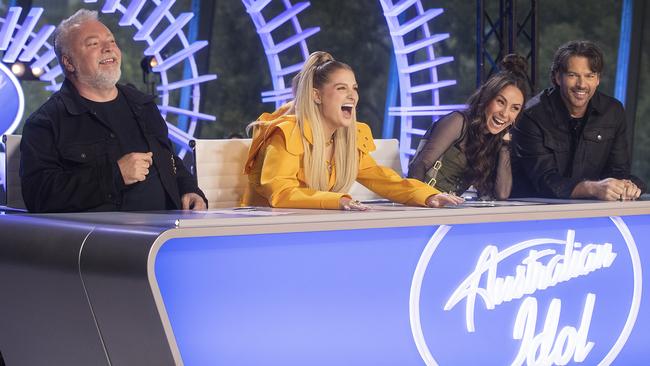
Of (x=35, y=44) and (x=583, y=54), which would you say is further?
(x=35, y=44)

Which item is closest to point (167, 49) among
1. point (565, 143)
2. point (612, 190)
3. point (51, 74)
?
point (51, 74)

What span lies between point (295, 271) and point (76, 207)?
1.09 metres

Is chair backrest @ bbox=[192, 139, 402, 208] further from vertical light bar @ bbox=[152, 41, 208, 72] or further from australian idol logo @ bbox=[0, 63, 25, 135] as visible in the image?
vertical light bar @ bbox=[152, 41, 208, 72]

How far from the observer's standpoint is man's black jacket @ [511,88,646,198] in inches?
162

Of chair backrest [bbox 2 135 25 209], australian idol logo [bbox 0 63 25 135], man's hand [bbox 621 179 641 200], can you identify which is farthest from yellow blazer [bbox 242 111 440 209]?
australian idol logo [bbox 0 63 25 135]

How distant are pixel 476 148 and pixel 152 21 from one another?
366cm

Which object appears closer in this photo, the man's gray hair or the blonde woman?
the blonde woman

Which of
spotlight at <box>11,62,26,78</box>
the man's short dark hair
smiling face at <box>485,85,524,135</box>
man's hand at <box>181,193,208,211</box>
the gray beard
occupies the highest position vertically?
the man's short dark hair

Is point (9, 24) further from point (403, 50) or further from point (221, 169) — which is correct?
point (221, 169)

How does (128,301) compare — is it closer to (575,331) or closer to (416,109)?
(575,331)

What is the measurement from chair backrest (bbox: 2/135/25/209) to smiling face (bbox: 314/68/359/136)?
116cm

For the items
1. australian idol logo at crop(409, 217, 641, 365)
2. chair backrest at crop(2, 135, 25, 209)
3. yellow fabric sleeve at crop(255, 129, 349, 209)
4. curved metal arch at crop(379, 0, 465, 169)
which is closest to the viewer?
australian idol logo at crop(409, 217, 641, 365)

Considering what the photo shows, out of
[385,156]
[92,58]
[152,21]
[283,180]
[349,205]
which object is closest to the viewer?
[349,205]

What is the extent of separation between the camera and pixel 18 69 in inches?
260
